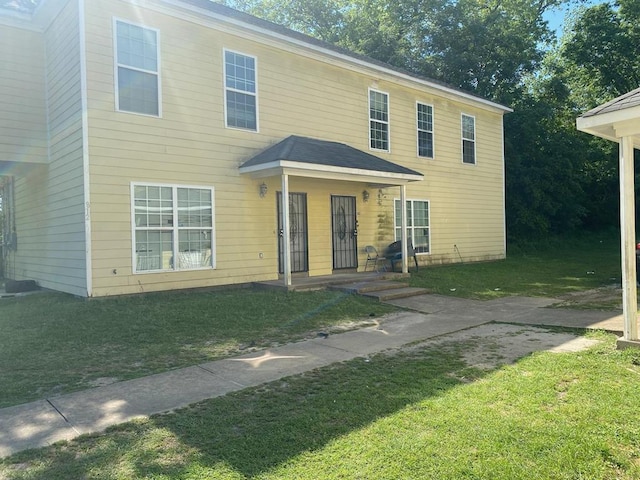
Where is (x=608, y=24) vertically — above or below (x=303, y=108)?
above

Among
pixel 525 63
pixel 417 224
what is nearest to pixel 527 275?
pixel 417 224

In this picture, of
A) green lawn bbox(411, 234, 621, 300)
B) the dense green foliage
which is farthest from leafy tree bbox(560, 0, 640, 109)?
green lawn bbox(411, 234, 621, 300)

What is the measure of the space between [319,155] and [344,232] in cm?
281

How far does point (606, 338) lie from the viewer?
590 cm

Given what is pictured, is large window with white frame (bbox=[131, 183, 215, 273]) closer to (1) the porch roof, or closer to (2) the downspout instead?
(2) the downspout

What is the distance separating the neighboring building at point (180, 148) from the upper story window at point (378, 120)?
0.05 metres

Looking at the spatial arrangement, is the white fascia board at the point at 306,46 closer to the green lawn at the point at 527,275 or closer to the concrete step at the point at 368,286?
the green lawn at the point at 527,275

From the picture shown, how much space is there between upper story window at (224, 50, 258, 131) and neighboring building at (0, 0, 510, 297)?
0.11ft

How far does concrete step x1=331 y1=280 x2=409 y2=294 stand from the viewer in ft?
32.5

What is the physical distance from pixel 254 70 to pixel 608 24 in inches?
865

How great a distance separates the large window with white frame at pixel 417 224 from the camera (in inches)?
558

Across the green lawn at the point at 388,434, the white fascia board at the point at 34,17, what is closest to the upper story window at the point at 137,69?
the white fascia board at the point at 34,17

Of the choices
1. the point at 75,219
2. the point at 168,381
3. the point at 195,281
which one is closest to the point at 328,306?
the point at 195,281

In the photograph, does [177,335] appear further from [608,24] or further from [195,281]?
[608,24]
